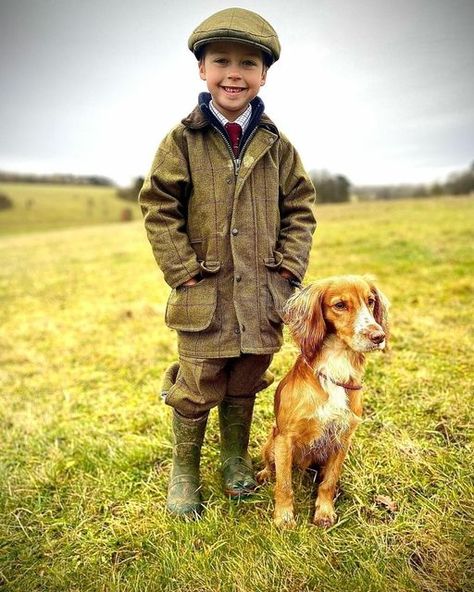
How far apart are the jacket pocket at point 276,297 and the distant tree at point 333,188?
3981 centimetres

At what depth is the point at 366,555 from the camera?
2.65 meters

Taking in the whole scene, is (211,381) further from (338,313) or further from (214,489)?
(338,313)

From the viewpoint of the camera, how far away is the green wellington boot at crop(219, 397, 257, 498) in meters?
3.29

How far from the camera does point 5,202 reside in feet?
207

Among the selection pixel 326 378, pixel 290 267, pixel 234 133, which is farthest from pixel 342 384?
pixel 234 133

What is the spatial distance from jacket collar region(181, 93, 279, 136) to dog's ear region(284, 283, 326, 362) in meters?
0.96

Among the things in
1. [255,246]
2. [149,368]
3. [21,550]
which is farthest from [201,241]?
[149,368]

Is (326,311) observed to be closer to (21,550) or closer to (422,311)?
(21,550)

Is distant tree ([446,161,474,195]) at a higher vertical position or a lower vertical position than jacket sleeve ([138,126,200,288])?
lower

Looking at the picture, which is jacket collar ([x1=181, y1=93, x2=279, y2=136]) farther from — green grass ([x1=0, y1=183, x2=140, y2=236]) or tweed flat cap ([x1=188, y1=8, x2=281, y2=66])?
green grass ([x1=0, y1=183, x2=140, y2=236])

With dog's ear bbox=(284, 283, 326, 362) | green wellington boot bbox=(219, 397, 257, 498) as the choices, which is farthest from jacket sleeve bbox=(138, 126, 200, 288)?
green wellington boot bbox=(219, 397, 257, 498)

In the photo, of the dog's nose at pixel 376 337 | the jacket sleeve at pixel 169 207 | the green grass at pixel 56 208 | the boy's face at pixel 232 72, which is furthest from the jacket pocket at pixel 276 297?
the green grass at pixel 56 208

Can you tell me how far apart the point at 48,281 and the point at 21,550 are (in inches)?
465

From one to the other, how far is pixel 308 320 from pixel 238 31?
59.6 inches
